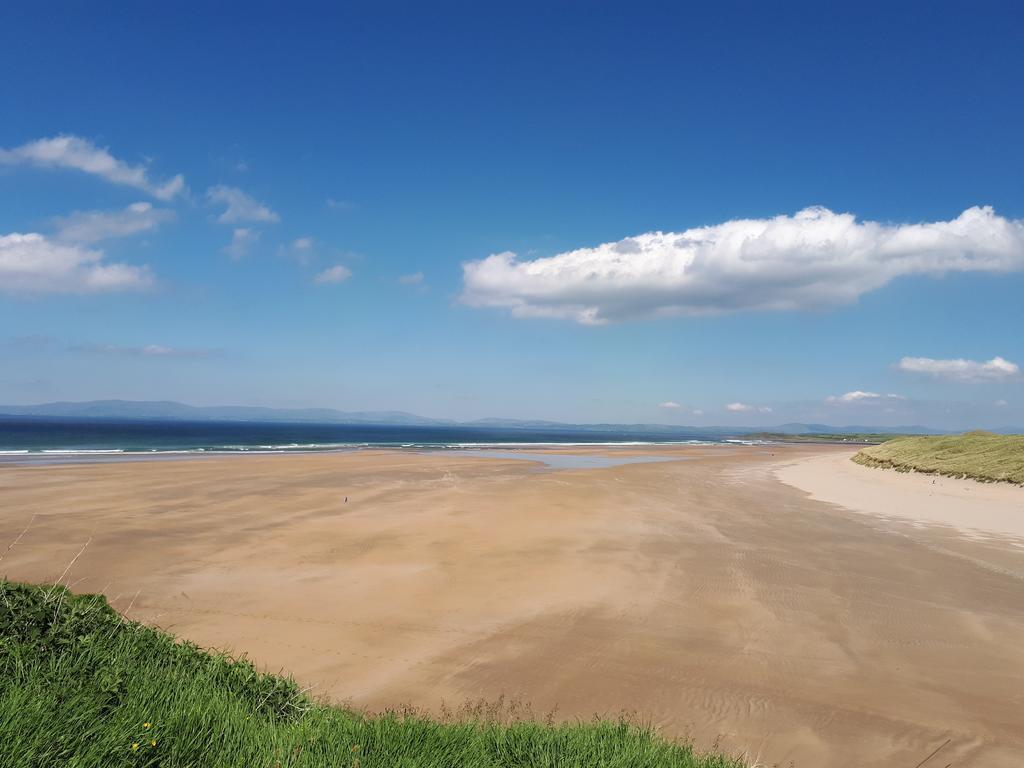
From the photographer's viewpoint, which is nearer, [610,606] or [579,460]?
[610,606]

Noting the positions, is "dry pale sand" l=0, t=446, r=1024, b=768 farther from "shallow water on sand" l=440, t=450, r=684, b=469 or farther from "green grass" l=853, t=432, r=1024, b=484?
"shallow water on sand" l=440, t=450, r=684, b=469

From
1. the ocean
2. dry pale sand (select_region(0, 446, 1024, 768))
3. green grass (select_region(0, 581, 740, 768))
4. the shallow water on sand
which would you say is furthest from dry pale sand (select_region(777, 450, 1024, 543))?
the ocean

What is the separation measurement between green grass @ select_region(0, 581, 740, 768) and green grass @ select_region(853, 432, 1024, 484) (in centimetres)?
3166

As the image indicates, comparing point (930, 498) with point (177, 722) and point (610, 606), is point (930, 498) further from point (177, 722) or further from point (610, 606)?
point (177, 722)

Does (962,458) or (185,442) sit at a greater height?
(962,458)

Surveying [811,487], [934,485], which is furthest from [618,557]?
[934,485]

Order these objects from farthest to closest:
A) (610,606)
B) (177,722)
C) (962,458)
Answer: (962,458)
(610,606)
(177,722)

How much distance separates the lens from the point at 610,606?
10.2 metres

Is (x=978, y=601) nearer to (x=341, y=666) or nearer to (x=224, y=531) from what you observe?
(x=341, y=666)

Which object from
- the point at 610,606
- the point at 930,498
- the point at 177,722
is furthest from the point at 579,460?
the point at 177,722

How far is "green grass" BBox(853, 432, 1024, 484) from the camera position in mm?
28217

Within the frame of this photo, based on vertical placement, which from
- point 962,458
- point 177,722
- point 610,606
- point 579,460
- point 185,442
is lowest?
point 579,460

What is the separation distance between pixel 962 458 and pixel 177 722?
4184cm

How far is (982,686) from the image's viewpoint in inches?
288
